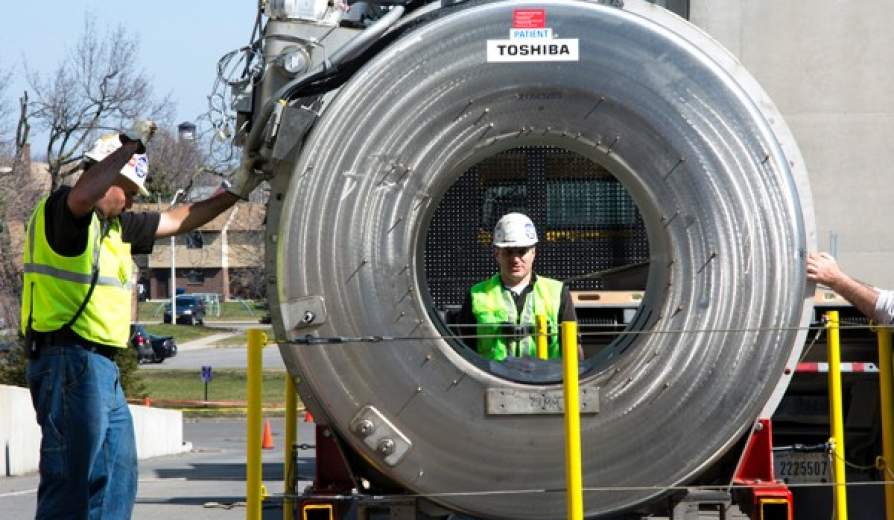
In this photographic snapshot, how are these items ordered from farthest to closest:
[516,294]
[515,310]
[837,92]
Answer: [837,92], [516,294], [515,310]

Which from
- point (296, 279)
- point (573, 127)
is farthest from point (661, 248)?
point (296, 279)

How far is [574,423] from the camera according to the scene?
5.84 m

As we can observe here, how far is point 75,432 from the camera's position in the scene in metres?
6.94

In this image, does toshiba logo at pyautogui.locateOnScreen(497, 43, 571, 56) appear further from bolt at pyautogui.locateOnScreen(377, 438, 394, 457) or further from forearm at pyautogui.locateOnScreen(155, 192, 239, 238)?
forearm at pyautogui.locateOnScreen(155, 192, 239, 238)

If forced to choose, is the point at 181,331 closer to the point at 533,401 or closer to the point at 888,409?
the point at 888,409

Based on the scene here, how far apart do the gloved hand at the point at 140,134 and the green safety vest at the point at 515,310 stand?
167 cm

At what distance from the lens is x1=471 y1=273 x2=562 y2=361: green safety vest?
7480mm

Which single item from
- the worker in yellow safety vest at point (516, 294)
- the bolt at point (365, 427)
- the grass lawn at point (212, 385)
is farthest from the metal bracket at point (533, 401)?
the grass lawn at point (212, 385)

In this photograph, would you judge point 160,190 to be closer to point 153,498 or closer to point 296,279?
point 153,498

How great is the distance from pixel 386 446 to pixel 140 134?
1.66 metres

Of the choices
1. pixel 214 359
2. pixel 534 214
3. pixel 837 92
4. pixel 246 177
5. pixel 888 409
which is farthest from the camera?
pixel 214 359

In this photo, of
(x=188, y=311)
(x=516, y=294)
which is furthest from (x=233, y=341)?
(x=516, y=294)

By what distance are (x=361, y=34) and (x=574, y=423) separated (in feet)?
5.72

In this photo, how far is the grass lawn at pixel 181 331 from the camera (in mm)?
67969
